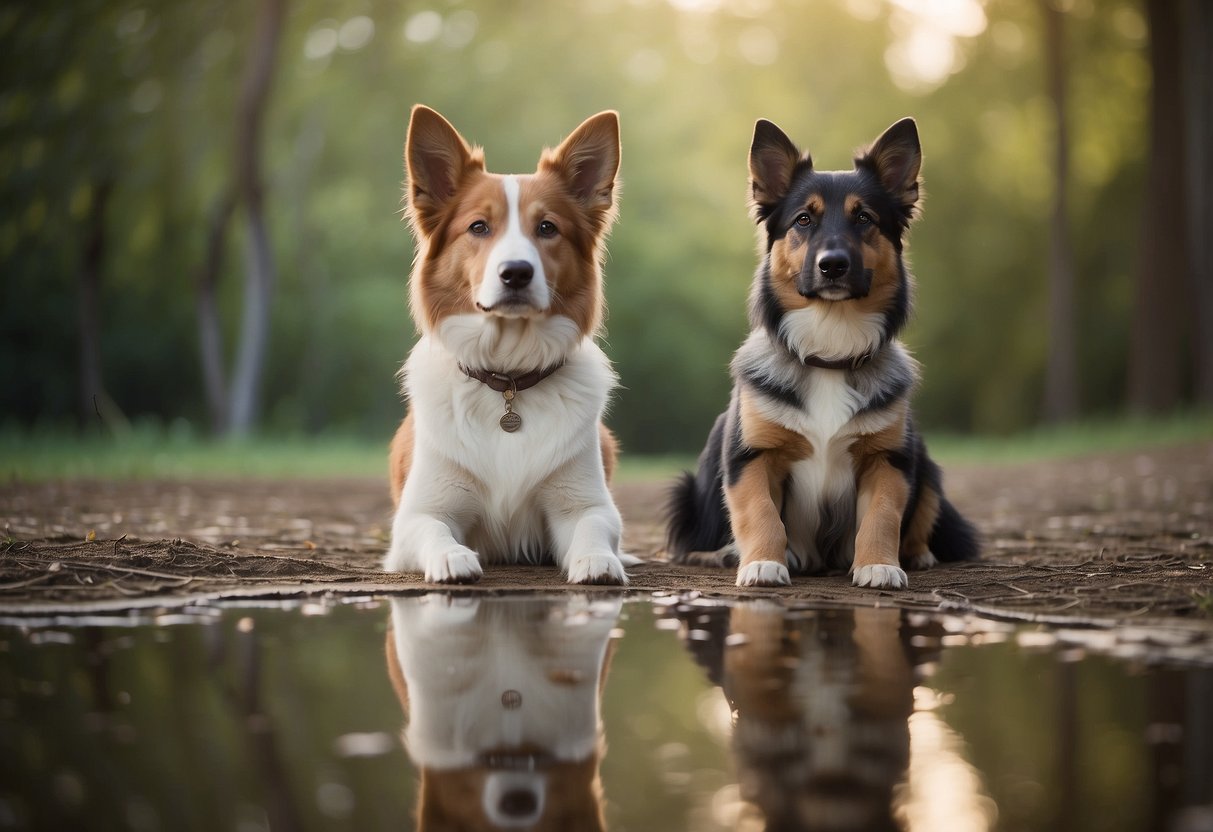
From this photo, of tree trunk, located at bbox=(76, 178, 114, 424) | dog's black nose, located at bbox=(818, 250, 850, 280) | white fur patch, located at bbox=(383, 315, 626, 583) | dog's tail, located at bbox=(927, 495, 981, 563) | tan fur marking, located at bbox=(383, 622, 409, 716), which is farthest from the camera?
tree trunk, located at bbox=(76, 178, 114, 424)

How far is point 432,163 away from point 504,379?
894mm

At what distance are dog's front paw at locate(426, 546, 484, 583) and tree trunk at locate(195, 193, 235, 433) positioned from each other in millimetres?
12051

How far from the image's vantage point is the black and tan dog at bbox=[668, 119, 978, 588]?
4363mm

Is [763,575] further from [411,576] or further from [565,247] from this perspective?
[565,247]

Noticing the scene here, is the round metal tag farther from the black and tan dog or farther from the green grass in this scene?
the green grass

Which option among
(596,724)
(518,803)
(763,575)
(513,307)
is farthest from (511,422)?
(518,803)

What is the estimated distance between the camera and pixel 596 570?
417 centimetres

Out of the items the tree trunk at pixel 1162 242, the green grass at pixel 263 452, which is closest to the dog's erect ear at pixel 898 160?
the green grass at pixel 263 452

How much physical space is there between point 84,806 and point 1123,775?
6.07 ft

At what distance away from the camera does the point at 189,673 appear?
2889 mm

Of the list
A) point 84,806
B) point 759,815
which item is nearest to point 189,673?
point 84,806

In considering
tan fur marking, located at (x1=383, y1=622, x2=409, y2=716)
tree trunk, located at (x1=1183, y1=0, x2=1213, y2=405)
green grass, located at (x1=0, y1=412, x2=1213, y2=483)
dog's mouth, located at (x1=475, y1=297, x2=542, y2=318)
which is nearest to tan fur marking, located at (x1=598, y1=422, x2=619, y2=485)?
dog's mouth, located at (x1=475, y1=297, x2=542, y2=318)

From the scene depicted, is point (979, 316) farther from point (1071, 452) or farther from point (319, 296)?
point (319, 296)

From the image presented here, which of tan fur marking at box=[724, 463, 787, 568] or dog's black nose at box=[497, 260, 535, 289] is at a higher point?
dog's black nose at box=[497, 260, 535, 289]
